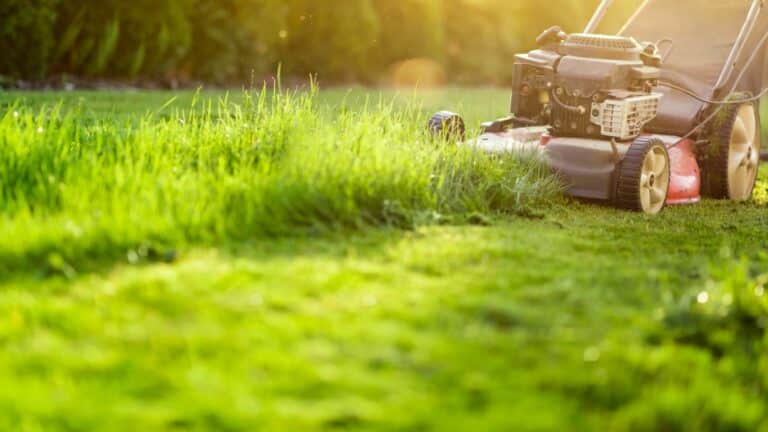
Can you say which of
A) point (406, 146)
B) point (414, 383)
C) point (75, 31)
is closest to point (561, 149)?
point (406, 146)

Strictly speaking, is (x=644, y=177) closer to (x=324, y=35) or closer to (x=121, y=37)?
(x=121, y=37)

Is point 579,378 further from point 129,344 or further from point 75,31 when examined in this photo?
point 75,31

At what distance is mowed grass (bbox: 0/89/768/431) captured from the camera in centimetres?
256

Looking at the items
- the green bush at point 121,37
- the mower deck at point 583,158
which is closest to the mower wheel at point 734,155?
the mower deck at point 583,158

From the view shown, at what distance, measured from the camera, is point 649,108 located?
6332 mm

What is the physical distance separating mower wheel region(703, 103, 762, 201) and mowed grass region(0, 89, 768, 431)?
4.46ft

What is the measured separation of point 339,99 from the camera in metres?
12.1

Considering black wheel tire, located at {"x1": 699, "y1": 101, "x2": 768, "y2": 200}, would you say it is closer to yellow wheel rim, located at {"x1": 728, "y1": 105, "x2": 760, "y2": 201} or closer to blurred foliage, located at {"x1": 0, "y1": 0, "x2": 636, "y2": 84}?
yellow wheel rim, located at {"x1": 728, "y1": 105, "x2": 760, "y2": 201}

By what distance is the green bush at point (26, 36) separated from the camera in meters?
10.6

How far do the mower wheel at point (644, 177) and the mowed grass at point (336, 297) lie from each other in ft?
1.31

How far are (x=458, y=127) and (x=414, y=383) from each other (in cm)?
399

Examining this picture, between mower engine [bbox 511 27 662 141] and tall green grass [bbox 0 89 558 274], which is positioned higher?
mower engine [bbox 511 27 662 141]

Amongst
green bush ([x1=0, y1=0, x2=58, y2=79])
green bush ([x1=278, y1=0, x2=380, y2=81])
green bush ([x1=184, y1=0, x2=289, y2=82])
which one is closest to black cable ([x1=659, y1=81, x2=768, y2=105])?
green bush ([x1=0, y1=0, x2=58, y2=79])

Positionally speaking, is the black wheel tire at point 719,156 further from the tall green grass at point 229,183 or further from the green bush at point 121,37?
the green bush at point 121,37
